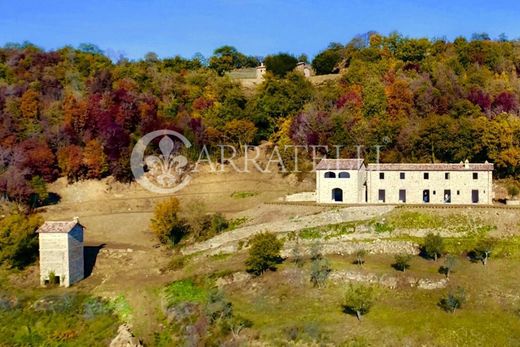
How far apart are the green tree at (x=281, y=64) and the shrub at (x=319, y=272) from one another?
194 feet

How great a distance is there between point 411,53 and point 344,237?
161 ft

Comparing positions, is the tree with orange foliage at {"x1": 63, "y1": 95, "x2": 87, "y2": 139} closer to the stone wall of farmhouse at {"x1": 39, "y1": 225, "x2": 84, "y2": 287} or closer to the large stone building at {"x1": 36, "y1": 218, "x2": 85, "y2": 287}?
the large stone building at {"x1": 36, "y1": 218, "x2": 85, "y2": 287}

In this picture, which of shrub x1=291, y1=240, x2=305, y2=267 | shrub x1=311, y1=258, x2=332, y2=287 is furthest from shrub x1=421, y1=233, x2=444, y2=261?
shrub x1=291, y1=240, x2=305, y2=267

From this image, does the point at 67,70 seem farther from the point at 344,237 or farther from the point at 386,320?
the point at 386,320

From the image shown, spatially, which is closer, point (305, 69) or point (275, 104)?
point (275, 104)

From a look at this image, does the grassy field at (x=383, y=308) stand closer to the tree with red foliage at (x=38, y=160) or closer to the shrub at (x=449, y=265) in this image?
the shrub at (x=449, y=265)

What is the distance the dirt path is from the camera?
153 feet

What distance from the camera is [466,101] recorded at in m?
65.4

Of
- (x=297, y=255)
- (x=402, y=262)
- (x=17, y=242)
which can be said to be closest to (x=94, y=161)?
(x=17, y=242)

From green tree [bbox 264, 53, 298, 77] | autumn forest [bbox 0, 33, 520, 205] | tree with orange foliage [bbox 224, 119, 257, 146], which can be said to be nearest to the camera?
autumn forest [bbox 0, 33, 520, 205]

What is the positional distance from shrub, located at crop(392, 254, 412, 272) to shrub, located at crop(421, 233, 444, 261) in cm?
170

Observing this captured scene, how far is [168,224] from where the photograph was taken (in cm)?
4856

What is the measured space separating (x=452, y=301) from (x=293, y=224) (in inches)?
616

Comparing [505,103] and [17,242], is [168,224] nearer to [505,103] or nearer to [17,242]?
[17,242]
